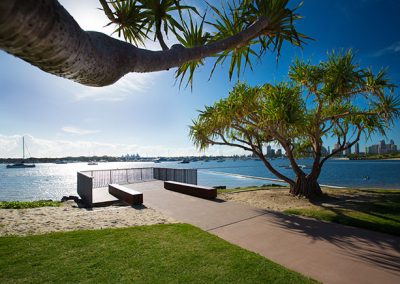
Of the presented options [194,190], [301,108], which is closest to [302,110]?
[301,108]

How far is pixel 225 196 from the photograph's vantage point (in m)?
14.0

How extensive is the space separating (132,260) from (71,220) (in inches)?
192

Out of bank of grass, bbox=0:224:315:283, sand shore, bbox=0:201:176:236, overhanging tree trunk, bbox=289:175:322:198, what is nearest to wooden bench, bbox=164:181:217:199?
sand shore, bbox=0:201:176:236

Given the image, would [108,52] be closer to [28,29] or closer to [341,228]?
[28,29]

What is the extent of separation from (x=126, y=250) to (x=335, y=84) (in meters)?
10.5

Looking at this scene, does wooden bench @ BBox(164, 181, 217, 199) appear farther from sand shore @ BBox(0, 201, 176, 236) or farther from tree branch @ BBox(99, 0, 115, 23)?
tree branch @ BBox(99, 0, 115, 23)

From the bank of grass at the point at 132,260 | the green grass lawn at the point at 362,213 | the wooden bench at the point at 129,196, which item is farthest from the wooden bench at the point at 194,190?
the bank of grass at the point at 132,260

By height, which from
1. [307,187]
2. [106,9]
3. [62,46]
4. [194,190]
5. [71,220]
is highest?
[106,9]

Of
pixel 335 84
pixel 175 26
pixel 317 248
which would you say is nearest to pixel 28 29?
pixel 175 26

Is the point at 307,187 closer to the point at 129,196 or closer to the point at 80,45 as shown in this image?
the point at 129,196

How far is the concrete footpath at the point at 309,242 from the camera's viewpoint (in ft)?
15.6

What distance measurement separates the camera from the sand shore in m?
7.73

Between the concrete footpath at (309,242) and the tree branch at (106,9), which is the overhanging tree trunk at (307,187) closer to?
the concrete footpath at (309,242)

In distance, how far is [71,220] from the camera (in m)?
8.88
